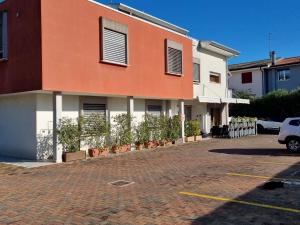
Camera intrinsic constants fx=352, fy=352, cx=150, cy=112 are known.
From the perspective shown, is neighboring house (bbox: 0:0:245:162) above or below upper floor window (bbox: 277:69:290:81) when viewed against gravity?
below

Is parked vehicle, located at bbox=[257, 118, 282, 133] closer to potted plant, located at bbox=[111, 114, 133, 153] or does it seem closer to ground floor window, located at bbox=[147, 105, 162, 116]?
ground floor window, located at bbox=[147, 105, 162, 116]

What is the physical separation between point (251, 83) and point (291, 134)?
2765 centimetres

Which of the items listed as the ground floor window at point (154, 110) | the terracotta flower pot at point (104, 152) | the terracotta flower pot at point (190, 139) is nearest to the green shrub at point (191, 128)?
the terracotta flower pot at point (190, 139)

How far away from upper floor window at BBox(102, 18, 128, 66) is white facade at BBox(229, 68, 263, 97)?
28.4 metres

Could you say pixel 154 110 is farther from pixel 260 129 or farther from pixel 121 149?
pixel 260 129

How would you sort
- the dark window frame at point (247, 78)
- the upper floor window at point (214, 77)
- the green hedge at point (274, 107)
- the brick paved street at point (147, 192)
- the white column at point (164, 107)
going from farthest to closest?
the dark window frame at point (247, 78) → the green hedge at point (274, 107) → the upper floor window at point (214, 77) → the white column at point (164, 107) → the brick paved street at point (147, 192)

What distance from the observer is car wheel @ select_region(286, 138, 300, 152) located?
16206 mm

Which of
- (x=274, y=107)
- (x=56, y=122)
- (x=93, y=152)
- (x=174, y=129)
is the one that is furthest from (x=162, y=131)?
(x=274, y=107)

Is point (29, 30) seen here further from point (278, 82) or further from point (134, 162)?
point (278, 82)

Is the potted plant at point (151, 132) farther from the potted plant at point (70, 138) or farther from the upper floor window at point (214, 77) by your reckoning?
the upper floor window at point (214, 77)

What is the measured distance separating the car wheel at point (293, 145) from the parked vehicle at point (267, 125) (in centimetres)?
1575

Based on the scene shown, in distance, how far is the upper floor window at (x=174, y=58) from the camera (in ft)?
68.8

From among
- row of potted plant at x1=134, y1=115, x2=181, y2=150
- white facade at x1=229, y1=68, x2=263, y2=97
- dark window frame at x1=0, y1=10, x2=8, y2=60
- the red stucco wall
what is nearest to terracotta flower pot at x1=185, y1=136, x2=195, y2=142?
row of potted plant at x1=134, y1=115, x2=181, y2=150

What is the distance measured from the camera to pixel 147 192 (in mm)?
8820
